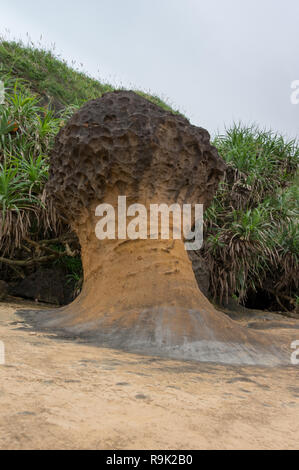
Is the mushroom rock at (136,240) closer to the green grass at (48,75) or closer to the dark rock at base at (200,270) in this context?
the dark rock at base at (200,270)

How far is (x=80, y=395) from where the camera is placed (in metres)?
1.03

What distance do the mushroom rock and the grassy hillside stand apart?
1226 mm

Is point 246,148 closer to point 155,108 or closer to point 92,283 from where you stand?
point 155,108

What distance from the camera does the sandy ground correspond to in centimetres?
80

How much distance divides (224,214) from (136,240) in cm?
319

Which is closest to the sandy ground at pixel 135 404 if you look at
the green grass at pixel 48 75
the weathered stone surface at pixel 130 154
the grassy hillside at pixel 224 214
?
the weathered stone surface at pixel 130 154

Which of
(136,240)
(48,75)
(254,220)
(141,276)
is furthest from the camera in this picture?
(48,75)

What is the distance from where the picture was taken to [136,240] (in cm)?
251

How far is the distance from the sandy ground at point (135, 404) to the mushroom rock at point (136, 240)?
1.54 feet

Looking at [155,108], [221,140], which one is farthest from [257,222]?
[155,108]

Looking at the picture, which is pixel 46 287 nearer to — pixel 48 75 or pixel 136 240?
pixel 136 240

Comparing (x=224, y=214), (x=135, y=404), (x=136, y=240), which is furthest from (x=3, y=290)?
(x=135, y=404)

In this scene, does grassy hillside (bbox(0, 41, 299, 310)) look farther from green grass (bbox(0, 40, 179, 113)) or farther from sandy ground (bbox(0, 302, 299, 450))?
sandy ground (bbox(0, 302, 299, 450))

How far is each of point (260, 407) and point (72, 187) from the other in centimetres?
206
